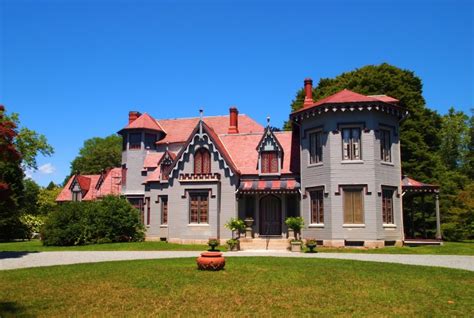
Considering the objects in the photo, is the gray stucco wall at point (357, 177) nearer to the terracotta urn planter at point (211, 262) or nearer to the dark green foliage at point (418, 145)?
the dark green foliage at point (418, 145)

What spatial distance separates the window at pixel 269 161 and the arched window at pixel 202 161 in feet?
12.9

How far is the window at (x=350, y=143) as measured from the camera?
27.6 metres

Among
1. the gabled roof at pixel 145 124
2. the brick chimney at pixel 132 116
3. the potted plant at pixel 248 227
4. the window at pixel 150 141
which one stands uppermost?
the brick chimney at pixel 132 116

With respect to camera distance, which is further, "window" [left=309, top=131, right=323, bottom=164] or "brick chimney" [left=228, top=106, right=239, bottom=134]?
"brick chimney" [left=228, top=106, right=239, bottom=134]

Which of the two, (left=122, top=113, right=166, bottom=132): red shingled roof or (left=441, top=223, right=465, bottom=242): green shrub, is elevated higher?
(left=122, top=113, right=166, bottom=132): red shingled roof

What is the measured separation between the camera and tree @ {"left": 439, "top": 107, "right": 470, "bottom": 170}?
52969 mm

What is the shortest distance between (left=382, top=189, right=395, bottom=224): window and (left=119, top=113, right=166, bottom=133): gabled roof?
22.1 m

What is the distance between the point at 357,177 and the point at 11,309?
21304 mm

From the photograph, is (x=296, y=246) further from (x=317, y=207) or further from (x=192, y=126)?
(x=192, y=126)

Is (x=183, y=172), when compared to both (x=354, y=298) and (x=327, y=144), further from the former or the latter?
(x=354, y=298)

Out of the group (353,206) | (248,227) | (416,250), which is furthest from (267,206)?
(416,250)

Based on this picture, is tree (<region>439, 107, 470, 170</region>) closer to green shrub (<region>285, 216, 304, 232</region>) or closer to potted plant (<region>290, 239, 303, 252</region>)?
green shrub (<region>285, 216, 304, 232</region>)

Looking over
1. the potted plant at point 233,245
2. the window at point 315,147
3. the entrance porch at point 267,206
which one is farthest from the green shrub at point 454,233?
the potted plant at point 233,245

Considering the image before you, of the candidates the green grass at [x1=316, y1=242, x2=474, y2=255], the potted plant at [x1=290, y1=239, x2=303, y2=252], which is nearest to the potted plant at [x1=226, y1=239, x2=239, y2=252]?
the potted plant at [x1=290, y1=239, x2=303, y2=252]
